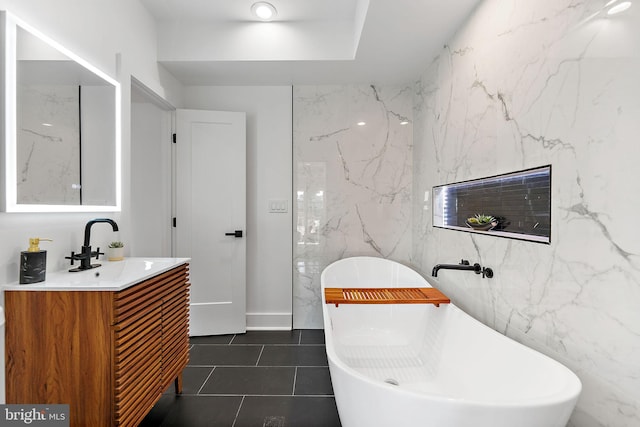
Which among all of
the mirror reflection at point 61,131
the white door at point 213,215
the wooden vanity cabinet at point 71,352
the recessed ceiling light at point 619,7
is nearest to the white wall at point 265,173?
the white door at point 213,215

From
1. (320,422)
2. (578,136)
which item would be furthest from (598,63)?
(320,422)

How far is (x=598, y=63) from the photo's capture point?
0.96 m

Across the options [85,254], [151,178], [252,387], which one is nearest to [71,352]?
[85,254]

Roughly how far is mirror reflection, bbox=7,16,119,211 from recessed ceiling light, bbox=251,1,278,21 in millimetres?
1160

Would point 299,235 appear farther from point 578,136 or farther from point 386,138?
point 578,136

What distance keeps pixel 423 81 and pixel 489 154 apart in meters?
1.33

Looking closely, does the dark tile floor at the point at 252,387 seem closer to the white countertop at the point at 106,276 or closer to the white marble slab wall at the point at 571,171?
the white countertop at the point at 106,276

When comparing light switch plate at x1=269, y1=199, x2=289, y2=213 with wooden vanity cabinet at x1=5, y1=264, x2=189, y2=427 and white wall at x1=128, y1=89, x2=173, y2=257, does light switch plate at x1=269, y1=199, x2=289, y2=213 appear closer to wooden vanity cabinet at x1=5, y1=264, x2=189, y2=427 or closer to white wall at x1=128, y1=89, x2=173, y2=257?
white wall at x1=128, y1=89, x2=173, y2=257

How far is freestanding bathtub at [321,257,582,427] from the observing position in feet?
2.67

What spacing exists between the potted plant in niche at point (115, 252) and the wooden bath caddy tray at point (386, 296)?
1.27 m

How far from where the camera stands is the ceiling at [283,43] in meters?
2.22

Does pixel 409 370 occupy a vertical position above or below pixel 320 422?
above

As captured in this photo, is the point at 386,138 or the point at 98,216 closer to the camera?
the point at 98,216

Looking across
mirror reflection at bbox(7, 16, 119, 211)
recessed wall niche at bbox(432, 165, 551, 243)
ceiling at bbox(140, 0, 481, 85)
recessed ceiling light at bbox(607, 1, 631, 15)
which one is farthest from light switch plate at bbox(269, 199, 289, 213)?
recessed ceiling light at bbox(607, 1, 631, 15)
